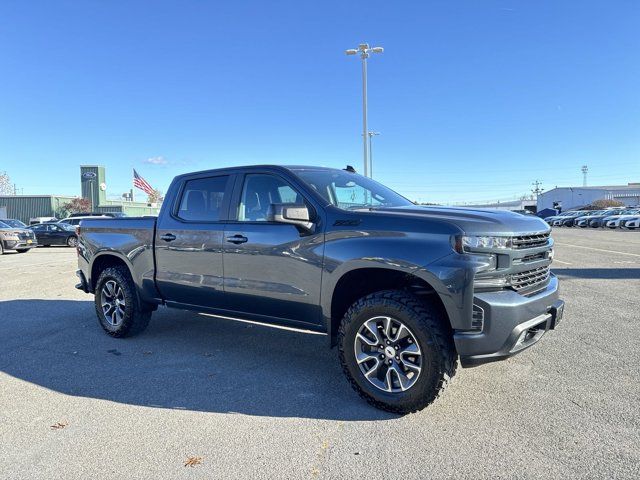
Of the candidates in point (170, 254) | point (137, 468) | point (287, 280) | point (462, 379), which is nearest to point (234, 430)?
point (137, 468)

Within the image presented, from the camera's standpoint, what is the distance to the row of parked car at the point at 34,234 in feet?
62.1

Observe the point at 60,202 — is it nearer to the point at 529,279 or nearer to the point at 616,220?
the point at 616,220

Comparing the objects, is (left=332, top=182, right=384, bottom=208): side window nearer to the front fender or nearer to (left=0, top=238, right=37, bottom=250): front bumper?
the front fender

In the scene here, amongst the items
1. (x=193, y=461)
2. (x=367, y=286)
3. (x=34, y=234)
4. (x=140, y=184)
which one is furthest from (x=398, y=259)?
(x=140, y=184)

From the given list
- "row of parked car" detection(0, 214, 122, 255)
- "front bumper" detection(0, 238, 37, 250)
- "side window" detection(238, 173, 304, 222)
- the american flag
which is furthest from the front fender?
the american flag

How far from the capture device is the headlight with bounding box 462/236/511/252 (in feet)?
10.9

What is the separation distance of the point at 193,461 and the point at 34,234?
825 inches

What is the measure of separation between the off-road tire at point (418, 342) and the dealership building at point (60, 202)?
5094 centimetres

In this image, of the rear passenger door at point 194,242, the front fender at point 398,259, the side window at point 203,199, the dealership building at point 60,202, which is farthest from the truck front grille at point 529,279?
the dealership building at point 60,202

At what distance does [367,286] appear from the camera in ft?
13.3

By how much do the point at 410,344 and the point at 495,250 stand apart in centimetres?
93

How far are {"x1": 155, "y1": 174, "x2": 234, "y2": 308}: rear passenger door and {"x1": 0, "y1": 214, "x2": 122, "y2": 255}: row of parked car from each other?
11.4 meters

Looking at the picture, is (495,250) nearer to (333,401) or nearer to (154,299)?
(333,401)

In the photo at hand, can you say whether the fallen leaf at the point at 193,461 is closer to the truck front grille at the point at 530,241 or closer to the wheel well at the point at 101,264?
the truck front grille at the point at 530,241
